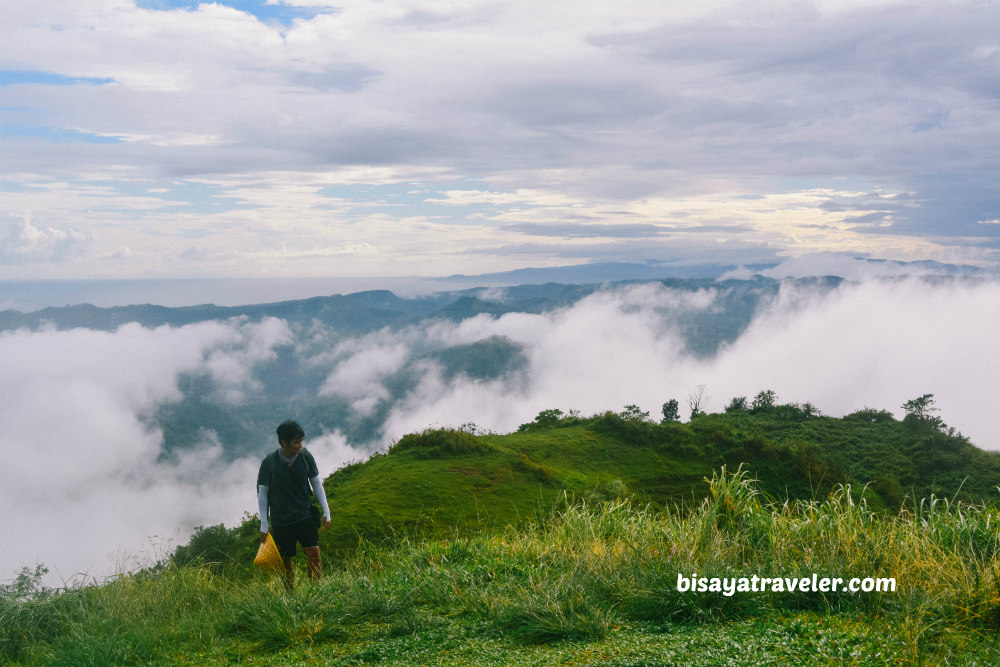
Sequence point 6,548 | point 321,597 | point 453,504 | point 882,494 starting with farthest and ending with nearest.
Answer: point 6,548 → point 882,494 → point 453,504 → point 321,597

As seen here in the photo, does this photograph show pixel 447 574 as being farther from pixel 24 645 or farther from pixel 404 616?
pixel 24 645

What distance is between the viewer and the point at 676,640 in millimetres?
4812

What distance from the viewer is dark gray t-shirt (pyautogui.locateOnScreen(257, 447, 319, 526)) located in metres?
7.50

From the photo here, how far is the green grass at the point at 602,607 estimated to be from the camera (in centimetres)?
469

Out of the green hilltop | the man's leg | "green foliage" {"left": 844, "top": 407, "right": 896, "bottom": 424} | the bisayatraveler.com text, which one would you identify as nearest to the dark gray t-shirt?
the man's leg

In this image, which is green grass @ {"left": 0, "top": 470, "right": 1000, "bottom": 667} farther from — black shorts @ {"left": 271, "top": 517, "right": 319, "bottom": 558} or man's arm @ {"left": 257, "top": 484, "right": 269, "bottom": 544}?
man's arm @ {"left": 257, "top": 484, "right": 269, "bottom": 544}

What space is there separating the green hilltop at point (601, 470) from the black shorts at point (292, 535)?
67.4 inches

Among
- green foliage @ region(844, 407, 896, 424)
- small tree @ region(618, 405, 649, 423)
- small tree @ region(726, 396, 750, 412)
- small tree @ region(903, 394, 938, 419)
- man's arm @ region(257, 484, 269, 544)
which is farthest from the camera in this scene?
small tree @ region(726, 396, 750, 412)

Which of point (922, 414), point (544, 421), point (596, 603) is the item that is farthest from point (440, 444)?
point (922, 414)

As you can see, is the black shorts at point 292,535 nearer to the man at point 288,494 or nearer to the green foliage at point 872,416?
the man at point 288,494

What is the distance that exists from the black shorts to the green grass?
46cm

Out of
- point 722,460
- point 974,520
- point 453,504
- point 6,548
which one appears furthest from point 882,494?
point 6,548

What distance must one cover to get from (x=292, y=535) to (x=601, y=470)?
26617 mm

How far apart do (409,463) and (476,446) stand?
3.63 metres
